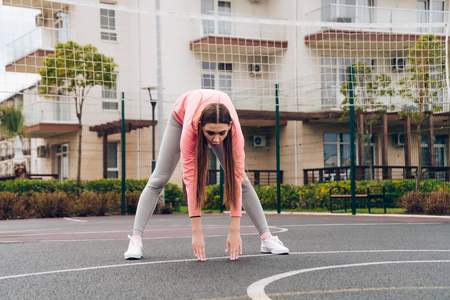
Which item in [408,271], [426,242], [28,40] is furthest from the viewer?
[28,40]

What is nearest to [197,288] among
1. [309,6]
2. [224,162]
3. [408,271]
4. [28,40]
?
[224,162]

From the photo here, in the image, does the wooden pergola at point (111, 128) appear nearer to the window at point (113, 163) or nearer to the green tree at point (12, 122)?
the window at point (113, 163)

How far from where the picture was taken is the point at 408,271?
4133 millimetres

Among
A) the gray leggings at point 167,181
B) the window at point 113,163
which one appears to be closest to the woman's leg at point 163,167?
the gray leggings at point 167,181

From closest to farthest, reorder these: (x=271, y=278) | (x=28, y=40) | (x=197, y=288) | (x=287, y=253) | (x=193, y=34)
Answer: (x=197, y=288), (x=271, y=278), (x=287, y=253), (x=28, y=40), (x=193, y=34)

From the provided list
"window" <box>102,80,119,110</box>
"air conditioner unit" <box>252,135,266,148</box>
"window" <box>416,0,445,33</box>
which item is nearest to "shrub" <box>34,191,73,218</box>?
"window" <box>102,80,119,110</box>

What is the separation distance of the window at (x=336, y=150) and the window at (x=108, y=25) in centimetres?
986

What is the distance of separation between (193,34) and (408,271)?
21.8m

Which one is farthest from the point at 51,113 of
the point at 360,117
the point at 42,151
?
the point at 360,117

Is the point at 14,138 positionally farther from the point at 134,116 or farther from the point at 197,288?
the point at 197,288

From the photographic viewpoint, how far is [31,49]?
→ 18.6 meters

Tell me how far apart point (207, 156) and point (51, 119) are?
20.1m

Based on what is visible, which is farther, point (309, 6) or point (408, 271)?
point (309, 6)

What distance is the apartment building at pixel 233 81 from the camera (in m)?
21.1
